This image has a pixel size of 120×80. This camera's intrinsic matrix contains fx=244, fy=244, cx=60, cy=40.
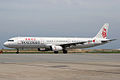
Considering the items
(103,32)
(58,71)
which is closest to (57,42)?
(103,32)

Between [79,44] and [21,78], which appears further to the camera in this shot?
[79,44]

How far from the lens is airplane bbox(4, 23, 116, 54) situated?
55.9 metres

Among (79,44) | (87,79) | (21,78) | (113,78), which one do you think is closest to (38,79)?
(21,78)

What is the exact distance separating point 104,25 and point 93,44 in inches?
307

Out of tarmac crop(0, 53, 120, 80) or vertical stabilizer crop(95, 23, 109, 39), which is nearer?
tarmac crop(0, 53, 120, 80)

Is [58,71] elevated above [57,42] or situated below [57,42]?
below

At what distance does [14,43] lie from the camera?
5550 cm

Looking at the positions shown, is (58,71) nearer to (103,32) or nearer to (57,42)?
(57,42)

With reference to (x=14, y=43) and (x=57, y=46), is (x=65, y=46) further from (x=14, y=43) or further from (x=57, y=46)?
(x=14, y=43)

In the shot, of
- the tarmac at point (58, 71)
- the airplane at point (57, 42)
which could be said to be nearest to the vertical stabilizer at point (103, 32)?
the airplane at point (57, 42)

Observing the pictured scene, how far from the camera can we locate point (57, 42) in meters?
60.6

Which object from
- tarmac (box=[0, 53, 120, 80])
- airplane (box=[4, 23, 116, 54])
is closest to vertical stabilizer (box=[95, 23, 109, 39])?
airplane (box=[4, 23, 116, 54])

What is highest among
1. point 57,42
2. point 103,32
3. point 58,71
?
point 103,32

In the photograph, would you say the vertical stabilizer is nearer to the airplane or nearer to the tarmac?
the airplane
